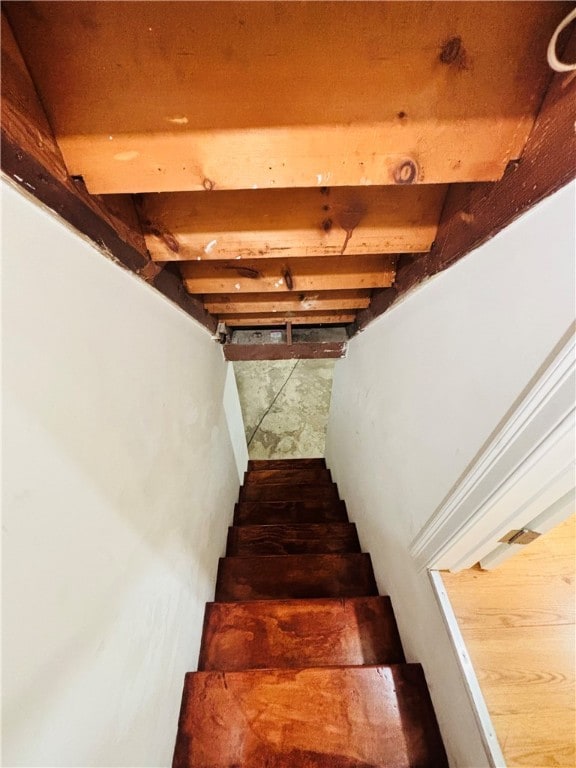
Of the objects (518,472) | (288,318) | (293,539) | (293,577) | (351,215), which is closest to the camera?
(518,472)

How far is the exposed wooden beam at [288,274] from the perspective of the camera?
4.34 ft

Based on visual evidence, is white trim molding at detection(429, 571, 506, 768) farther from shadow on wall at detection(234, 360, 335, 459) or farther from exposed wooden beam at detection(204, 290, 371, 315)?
shadow on wall at detection(234, 360, 335, 459)

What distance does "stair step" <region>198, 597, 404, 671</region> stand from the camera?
50.4 inches

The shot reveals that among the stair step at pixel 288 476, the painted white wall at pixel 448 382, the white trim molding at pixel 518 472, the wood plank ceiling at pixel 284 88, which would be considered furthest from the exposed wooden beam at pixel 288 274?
the stair step at pixel 288 476

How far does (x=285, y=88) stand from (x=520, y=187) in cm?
53

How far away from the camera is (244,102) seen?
0.54 metres

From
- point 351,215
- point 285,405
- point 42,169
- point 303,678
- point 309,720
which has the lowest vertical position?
point 309,720

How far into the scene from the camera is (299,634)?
4.36 feet

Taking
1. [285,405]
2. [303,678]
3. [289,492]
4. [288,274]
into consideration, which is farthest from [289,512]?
[288,274]

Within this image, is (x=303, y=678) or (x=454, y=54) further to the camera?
(x=303, y=678)

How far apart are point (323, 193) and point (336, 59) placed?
384mm

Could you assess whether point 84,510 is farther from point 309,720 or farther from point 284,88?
point 309,720

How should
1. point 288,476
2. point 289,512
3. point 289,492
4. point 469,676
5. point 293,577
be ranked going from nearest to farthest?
point 469,676
point 293,577
point 289,512
point 289,492
point 288,476

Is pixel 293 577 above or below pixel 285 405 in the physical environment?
below
